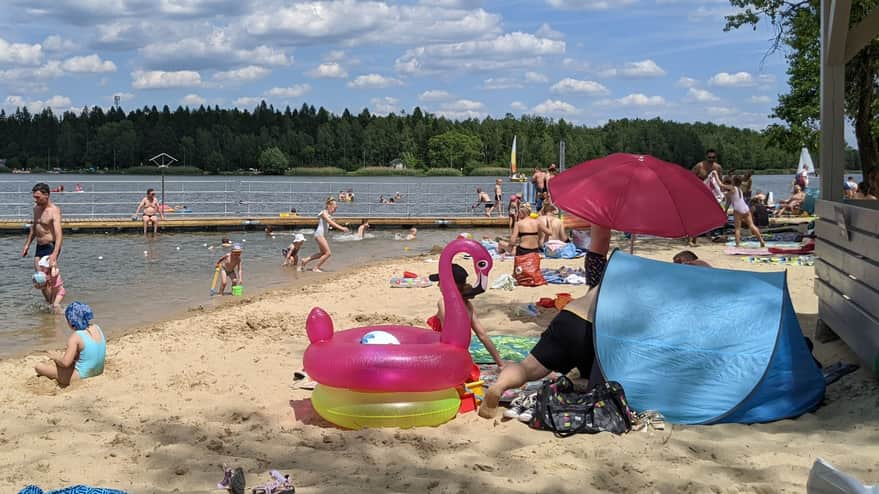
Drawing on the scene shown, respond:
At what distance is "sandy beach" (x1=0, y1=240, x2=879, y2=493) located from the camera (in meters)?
3.46

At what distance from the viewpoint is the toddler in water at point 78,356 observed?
5691mm

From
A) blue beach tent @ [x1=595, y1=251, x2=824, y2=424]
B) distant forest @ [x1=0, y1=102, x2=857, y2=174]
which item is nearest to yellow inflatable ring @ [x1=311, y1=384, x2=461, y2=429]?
blue beach tent @ [x1=595, y1=251, x2=824, y2=424]

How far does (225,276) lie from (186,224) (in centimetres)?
1200

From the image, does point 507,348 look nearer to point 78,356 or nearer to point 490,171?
point 78,356

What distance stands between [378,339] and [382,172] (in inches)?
3775

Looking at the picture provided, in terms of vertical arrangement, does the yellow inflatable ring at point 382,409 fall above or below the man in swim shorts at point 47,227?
below

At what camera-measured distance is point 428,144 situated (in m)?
102

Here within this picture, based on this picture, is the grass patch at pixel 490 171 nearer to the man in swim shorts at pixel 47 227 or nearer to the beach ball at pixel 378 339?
the man in swim shorts at pixel 47 227

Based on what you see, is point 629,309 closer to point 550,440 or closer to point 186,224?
point 550,440

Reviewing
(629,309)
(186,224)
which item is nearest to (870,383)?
(629,309)

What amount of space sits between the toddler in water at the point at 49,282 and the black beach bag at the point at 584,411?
7305 millimetres

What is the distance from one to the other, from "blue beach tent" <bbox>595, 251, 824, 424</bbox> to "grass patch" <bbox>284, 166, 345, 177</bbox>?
89839 mm

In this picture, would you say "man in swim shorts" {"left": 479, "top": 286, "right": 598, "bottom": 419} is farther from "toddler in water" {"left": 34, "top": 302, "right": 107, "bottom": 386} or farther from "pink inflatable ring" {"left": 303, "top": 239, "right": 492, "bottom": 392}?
"toddler in water" {"left": 34, "top": 302, "right": 107, "bottom": 386}

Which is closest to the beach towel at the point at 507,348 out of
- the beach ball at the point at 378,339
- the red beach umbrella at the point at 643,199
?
the beach ball at the point at 378,339
